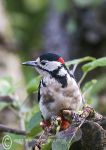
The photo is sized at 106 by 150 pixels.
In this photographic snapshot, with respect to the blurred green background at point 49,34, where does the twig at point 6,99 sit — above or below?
below

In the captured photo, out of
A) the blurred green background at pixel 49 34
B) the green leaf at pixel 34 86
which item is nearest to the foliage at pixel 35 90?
the green leaf at pixel 34 86

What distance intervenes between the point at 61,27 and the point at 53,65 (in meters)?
4.45

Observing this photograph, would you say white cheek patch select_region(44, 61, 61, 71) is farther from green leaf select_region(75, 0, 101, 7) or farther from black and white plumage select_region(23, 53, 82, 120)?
green leaf select_region(75, 0, 101, 7)

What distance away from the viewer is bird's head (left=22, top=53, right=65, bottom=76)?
9.14 ft

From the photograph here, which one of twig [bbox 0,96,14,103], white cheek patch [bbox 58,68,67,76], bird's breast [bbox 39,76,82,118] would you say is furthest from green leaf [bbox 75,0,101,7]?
bird's breast [bbox 39,76,82,118]

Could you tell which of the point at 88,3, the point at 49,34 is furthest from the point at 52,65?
the point at 49,34

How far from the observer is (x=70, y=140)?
237cm

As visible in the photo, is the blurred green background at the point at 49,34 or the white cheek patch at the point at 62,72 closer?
the white cheek patch at the point at 62,72

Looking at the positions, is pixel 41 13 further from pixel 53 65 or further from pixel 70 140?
pixel 70 140

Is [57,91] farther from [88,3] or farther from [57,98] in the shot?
[88,3]

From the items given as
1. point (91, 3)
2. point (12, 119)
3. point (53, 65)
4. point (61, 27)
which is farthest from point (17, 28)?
point (53, 65)

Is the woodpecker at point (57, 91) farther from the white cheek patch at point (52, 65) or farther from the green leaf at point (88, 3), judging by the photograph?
the green leaf at point (88, 3)

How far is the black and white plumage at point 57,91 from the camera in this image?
2658 millimetres

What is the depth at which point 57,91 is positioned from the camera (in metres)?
2.68
